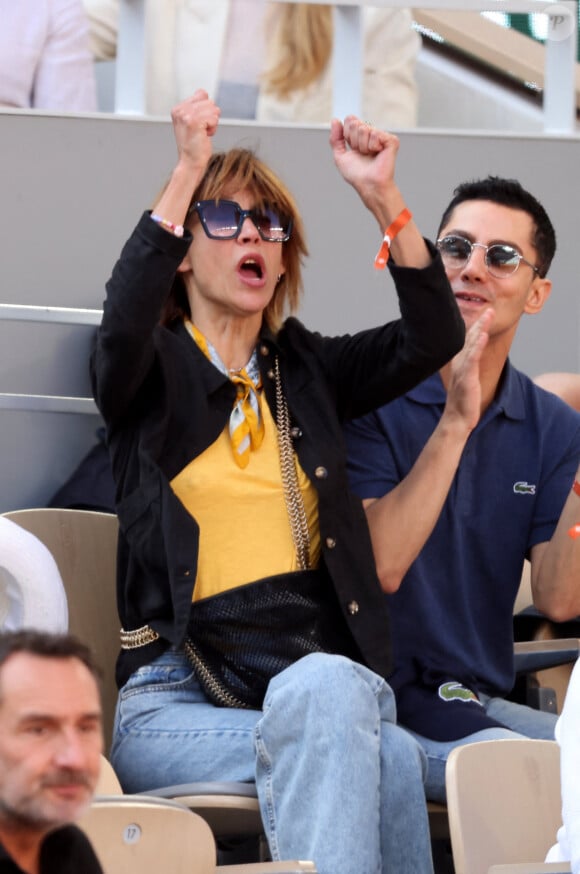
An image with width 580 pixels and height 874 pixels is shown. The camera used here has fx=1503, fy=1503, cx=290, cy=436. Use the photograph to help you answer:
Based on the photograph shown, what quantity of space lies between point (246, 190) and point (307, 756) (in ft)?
3.26

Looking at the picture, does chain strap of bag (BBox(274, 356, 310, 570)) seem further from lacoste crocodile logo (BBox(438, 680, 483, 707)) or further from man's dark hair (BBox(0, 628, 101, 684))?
man's dark hair (BBox(0, 628, 101, 684))

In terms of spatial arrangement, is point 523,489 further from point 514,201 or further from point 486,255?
point 514,201

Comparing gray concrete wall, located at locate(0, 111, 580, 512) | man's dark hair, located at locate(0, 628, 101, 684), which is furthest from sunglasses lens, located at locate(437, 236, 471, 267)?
man's dark hair, located at locate(0, 628, 101, 684)

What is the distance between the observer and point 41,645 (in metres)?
1.02

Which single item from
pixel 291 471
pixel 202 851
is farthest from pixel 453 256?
pixel 202 851

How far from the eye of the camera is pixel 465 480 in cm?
282

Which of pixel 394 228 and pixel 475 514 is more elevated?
pixel 394 228

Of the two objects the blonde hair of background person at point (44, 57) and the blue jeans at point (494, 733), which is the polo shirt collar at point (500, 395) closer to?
the blue jeans at point (494, 733)

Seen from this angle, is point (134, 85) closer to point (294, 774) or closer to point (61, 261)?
point (61, 261)

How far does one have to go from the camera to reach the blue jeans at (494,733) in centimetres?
242

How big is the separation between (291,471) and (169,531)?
28 centimetres

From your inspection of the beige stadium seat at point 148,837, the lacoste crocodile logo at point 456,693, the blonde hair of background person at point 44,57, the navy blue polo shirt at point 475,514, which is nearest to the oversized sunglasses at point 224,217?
the navy blue polo shirt at point 475,514

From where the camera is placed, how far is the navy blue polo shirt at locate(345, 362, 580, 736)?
269 cm

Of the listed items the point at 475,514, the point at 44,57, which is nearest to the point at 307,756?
the point at 475,514
